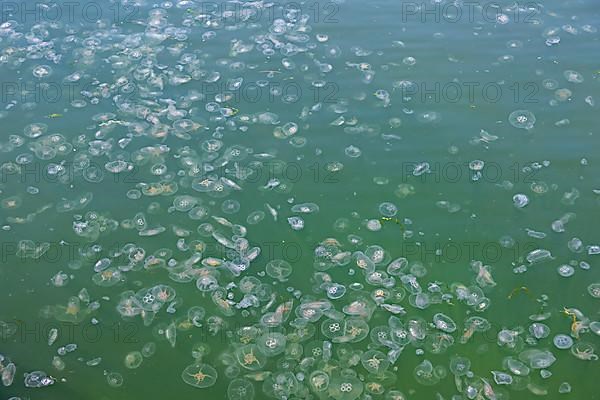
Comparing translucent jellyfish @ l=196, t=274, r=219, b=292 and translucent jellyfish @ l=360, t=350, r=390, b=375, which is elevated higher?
translucent jellyfish @ l=196, t=274, r=219, b=292

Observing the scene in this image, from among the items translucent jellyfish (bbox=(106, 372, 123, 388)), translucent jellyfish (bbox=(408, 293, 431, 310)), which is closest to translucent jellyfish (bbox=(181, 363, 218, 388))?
translucent jellyfish (bbox=(106, 372, 123, 388))

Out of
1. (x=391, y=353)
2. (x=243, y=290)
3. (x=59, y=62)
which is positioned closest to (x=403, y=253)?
(x=391, y=353)

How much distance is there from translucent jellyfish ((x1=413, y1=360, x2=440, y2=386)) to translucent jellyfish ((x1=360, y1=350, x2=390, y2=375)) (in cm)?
19

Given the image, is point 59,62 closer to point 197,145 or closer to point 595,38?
point 197,145

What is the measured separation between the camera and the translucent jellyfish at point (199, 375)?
12.2ft

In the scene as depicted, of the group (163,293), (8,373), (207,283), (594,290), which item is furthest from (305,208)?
(8,373)

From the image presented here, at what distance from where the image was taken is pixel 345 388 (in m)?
3.63

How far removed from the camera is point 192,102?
5574 mm

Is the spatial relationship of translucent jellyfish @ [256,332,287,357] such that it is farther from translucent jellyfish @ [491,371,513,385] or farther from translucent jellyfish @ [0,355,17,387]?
translucent jellyfish @ [0,355,17,387]

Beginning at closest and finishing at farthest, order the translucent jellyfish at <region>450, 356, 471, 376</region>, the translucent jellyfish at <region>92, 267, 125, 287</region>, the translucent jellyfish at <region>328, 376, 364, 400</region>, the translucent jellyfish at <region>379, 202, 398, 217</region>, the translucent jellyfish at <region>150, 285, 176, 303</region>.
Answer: the translucent jellyfish at <region>328, 376, 364, 400</region>, the translucent jellyfish at <region>450, 356, 471, 376</region>, the translucent jellyfish at <region>150, 285, 176, 303</region>, the translucent jellyfish at <region>92, 267, 125, 287</region>, the translucent jellyfish at <region>379, 202, 398, 217</region>

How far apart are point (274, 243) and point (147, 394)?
1.41 meters

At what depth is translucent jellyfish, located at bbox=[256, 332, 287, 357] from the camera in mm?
3828

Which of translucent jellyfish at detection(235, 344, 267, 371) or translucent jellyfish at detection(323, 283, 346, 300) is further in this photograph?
translucent jellyfish at detection(323, 283, 346, 300)

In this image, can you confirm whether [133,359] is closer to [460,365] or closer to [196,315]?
[196,315]
